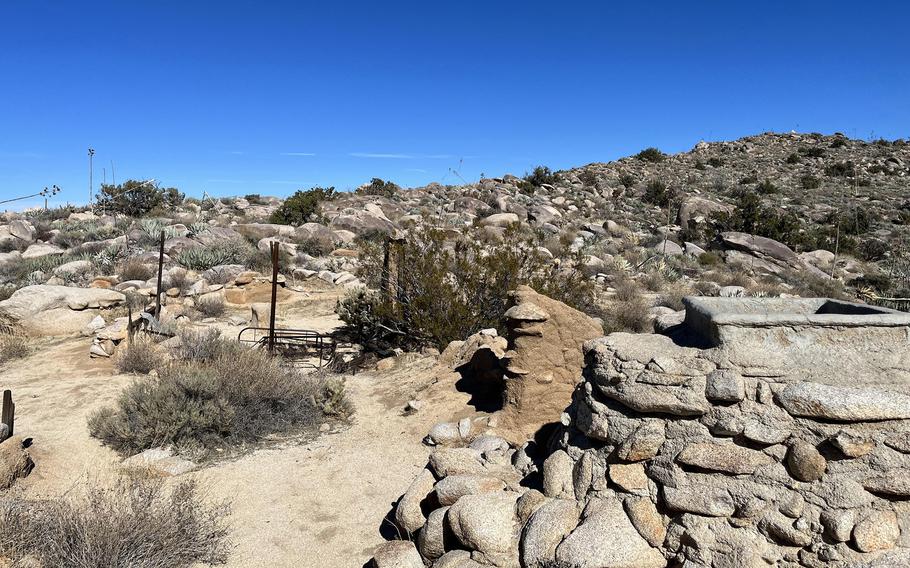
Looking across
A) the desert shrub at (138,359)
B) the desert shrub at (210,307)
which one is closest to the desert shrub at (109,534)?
the desert shrub at (138,359)

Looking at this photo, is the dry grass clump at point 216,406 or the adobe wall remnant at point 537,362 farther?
the adobe wall remnant at point 537,362

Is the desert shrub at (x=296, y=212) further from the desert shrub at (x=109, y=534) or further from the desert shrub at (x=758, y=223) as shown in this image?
the desert shrub at (x=109, y=534)

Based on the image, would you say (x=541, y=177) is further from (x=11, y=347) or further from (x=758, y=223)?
(x=11, y=347)

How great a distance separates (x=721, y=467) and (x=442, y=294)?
5741mm

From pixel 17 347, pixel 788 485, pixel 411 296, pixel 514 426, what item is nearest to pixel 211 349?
pixel 411 296

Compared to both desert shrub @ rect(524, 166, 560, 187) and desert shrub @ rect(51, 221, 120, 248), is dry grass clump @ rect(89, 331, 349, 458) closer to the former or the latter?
desert shrub @ rect(51, 221, 120, 248)

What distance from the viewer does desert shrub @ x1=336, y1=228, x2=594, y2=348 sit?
846 centimetres

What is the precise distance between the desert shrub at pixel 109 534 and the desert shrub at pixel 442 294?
486 centimetres

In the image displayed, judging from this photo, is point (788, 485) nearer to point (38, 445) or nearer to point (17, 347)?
point (38, 445)

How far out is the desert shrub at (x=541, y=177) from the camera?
111 feet

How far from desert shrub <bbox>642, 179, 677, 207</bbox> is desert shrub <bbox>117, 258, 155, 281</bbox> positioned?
78.7 feet

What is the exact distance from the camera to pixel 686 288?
1477 centimetres

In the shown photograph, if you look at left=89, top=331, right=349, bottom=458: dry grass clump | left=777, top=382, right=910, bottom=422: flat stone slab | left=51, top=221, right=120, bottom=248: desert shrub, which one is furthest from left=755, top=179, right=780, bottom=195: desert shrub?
left=777, top=382, right=910, bottom=422: flat stone slab

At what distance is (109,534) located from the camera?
3.38m
